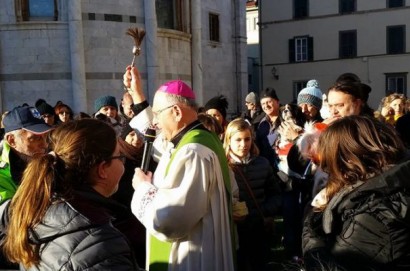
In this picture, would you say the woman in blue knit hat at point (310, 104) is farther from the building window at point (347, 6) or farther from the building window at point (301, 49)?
the building window at point (347, 6)

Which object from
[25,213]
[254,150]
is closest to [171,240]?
[25,213]

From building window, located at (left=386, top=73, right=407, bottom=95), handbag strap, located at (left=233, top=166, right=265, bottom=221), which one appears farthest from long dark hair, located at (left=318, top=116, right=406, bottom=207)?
building window, located at (left=386, top=73, right=407, bottom=95)

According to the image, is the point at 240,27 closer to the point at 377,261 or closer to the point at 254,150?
the point at 254,150

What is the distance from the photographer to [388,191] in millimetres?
2018

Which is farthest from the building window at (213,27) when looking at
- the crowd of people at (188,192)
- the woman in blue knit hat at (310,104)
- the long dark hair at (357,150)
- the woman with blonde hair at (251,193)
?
the long dark hair at (357,150)

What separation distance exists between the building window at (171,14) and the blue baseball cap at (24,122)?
14671 millimetres

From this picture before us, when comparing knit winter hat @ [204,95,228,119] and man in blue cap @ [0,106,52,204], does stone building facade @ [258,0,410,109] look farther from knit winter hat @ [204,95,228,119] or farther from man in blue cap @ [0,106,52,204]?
man in blue cap @ [0,106,52,204]

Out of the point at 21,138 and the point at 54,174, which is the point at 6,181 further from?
the point at 54,174

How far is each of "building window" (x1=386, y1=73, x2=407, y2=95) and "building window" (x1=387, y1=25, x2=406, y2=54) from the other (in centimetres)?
156

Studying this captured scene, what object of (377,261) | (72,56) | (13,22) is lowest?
(377,261)

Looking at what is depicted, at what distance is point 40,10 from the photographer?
50.1 ft

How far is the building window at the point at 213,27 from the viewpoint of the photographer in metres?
20.6

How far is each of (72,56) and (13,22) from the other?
219cm

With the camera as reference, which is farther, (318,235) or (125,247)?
(318,235)
